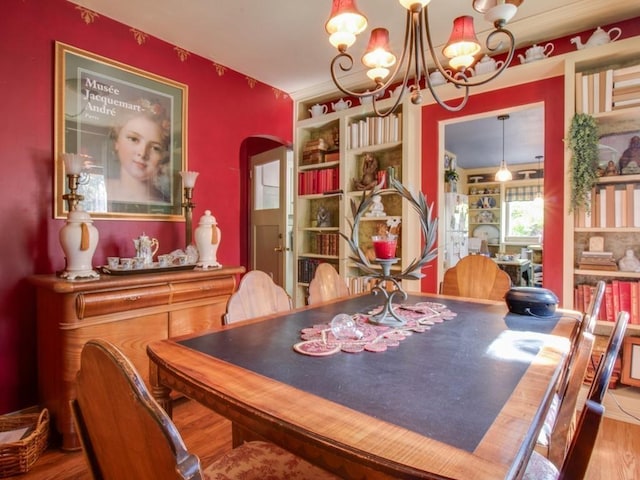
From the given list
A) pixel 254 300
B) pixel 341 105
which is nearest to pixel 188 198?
pixel 254 300

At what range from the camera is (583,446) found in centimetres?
53

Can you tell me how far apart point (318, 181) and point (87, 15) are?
2.24 m

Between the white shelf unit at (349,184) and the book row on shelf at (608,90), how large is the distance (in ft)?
3.96

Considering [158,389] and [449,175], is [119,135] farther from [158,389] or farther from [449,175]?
[449,175]

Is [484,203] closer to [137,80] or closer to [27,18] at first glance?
[137,80]

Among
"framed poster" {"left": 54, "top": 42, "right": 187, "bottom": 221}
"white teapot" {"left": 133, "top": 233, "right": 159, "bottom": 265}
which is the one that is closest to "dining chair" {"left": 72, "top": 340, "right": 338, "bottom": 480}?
"white teapot" {"left": 133, "top": 233, "right": 159, "bottom": 265}

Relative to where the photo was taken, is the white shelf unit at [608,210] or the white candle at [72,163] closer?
the white candle at [72,163]

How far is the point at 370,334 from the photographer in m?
1.31

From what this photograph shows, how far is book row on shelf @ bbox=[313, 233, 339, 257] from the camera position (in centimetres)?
363

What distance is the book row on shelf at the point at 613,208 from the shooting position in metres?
2.27

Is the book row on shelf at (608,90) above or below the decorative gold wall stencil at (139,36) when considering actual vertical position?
below

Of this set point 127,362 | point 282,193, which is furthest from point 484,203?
point 127,362

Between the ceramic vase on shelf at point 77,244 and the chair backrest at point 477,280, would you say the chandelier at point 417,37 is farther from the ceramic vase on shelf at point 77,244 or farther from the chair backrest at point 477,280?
the ceramic vase on shelf at point 77,244

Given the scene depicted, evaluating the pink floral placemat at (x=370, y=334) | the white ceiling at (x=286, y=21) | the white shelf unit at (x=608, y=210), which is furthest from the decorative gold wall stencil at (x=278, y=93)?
the pink floral placemat at (x=370, y=334)
